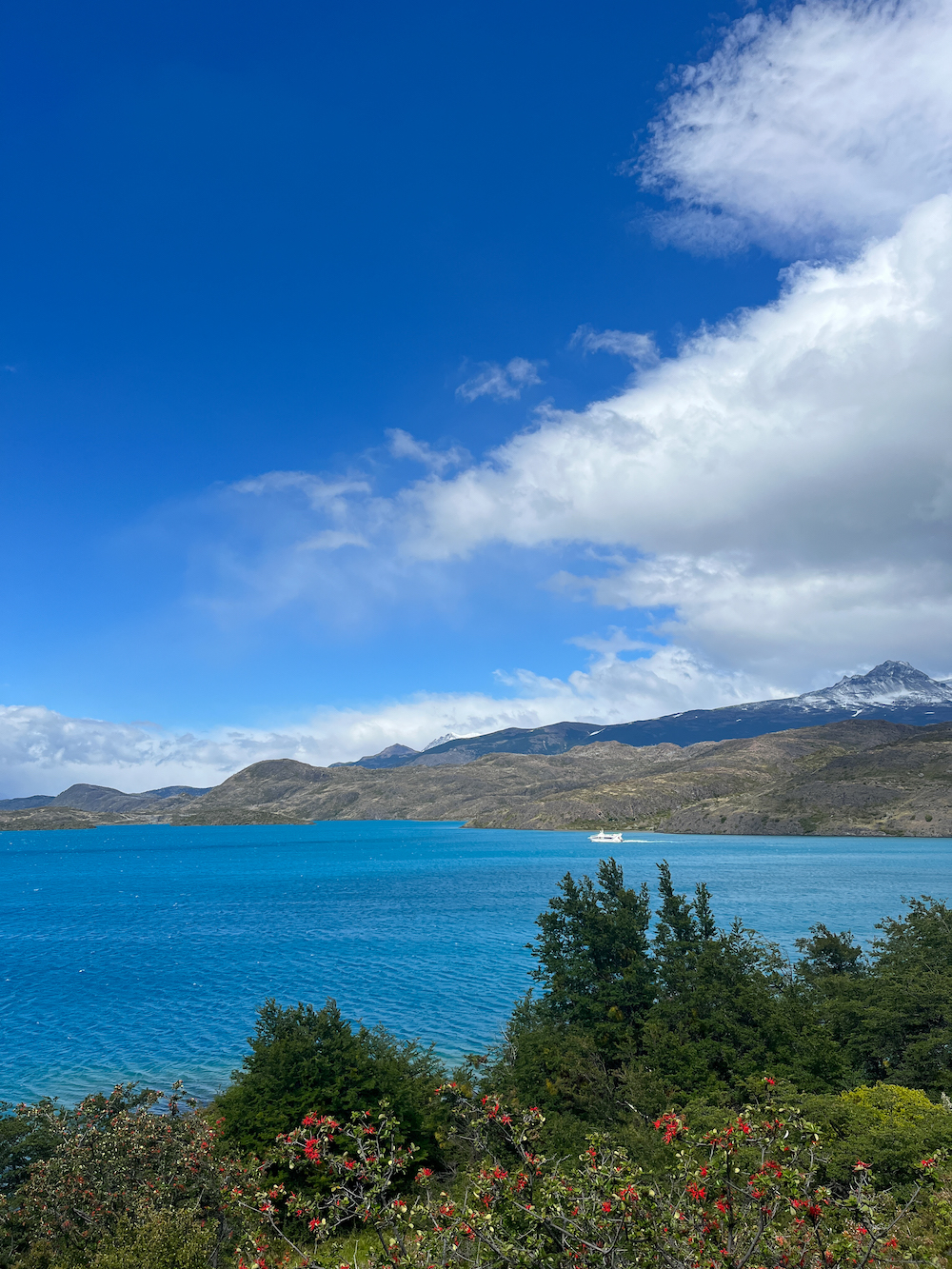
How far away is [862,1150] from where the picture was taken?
1720 centimetres

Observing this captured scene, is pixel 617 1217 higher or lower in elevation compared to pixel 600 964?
higher

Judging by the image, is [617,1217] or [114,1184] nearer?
[617,1217]

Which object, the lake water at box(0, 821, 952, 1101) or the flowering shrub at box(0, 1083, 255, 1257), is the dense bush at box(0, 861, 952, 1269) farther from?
the lake water at box(0, 821, 952, 1101)

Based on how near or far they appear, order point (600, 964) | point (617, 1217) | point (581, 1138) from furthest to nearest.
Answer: point (600, 964), point (581, 1138), point (617, 1217)

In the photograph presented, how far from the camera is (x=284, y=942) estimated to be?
81750mm

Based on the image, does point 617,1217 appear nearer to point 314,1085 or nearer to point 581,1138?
point 581,1138

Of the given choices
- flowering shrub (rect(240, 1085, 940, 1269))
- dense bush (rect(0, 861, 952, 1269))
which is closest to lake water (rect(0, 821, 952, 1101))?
dense bush (rect(0, 861, 952, 1269))

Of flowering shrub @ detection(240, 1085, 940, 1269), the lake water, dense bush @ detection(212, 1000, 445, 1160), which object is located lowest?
the lake water

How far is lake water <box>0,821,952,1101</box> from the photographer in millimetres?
45219

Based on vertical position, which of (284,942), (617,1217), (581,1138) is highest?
(617,1217)

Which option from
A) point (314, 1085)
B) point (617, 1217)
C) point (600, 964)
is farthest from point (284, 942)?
point (617, 1217)

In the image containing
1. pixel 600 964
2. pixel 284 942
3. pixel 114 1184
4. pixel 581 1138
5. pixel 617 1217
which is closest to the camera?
pixel 617 1217

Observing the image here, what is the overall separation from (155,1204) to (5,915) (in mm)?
115934

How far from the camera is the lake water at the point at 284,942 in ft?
148
